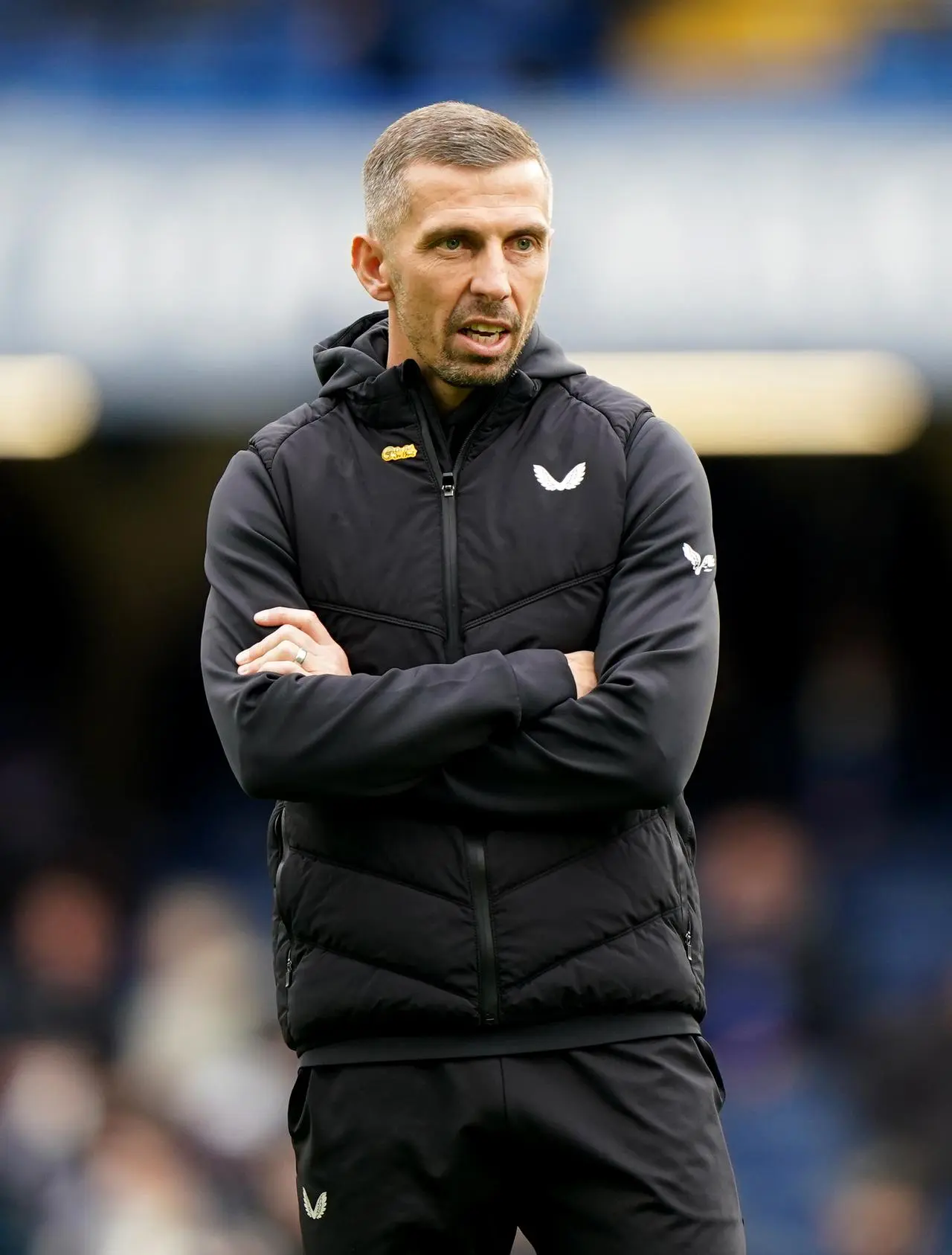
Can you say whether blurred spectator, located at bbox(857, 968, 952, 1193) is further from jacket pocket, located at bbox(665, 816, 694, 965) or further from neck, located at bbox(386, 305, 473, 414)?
neck, located at bbox(386, 305, 473, 414)

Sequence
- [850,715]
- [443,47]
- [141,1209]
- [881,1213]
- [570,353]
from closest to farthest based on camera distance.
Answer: [570,353]
[141,1209]
[881,1213]
[443,47]
[850,715]

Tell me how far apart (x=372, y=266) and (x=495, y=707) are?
614 mm

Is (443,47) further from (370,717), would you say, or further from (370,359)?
(370,717)

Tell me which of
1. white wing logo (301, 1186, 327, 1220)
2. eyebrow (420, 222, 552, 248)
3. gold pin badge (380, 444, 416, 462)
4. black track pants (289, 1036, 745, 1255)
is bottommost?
white wing logo (301, 1186, 327, 1220)

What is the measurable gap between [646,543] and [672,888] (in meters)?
0.40

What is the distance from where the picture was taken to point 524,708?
2.42 m

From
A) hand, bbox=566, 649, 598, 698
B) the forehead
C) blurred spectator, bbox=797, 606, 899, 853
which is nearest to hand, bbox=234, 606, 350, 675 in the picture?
hand, bbox=566, 649, 598, 698

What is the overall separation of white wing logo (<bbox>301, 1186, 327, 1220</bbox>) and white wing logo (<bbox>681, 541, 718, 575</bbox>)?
0.83m

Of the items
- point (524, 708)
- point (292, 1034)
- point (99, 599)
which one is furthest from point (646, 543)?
point (99, 599)

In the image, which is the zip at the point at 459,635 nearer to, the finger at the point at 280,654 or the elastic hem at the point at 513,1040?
the elastic hem at the point at 513,1040

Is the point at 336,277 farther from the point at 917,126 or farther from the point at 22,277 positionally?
the point at 917,126

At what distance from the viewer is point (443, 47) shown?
578cm

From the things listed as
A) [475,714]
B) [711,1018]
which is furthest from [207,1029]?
[475,714]

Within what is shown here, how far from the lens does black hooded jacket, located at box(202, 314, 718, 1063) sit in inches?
94.1
